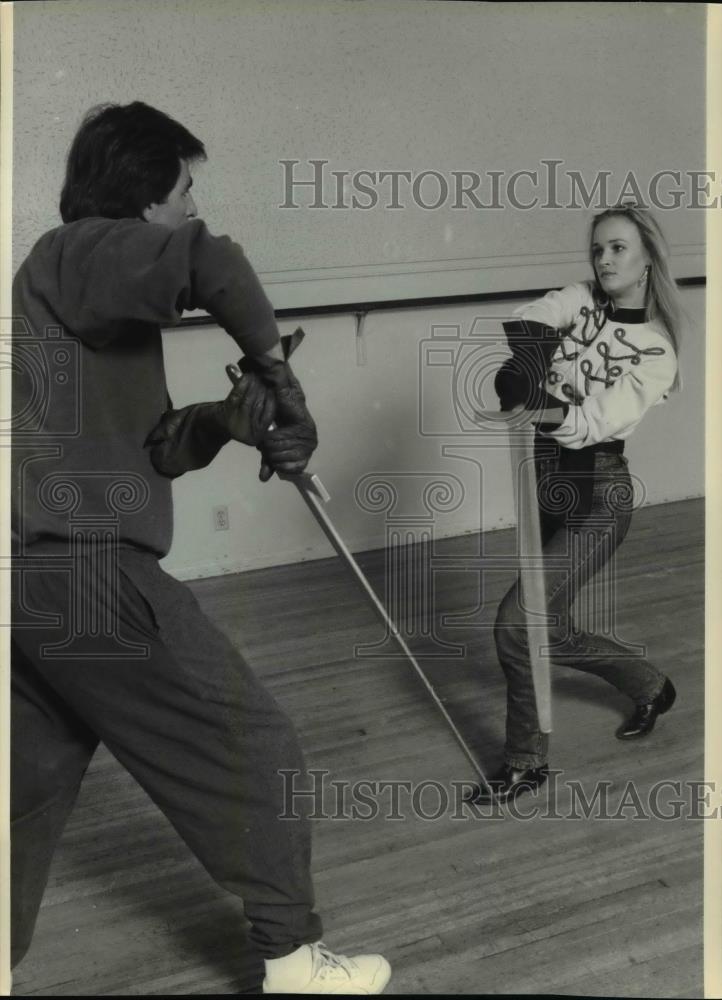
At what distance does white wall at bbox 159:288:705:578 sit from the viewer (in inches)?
81.0

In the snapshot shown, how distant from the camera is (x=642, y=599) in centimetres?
250

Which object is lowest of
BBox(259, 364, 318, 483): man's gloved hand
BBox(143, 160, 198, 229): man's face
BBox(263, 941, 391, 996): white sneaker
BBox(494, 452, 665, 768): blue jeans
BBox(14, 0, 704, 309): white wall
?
BBox(263, 941, 391, 996): white sneaker

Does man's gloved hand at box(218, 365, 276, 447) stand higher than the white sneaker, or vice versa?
man's gloved hand at box(218, 365, 276, 447)

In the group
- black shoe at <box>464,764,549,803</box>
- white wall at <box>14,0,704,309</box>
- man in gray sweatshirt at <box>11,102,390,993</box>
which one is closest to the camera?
man in gray sweatshirt at <box>11,102,390,993</box>

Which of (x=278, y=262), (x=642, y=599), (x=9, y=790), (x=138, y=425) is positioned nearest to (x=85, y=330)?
(x=138, y=425)

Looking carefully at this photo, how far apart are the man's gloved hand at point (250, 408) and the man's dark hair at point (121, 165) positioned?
0.84 ft

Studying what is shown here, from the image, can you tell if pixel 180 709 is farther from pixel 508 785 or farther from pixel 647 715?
pixel 647 715

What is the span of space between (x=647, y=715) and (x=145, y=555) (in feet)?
3.66

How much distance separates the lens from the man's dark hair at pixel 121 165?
1.47 m

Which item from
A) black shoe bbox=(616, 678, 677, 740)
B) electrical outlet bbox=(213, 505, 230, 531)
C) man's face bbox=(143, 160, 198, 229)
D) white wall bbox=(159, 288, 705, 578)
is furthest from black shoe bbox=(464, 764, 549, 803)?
man's face bbox=(143, 160, 198, 229)

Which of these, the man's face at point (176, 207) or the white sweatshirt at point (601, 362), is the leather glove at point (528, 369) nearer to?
the white sweatshirt at point (601, 362)

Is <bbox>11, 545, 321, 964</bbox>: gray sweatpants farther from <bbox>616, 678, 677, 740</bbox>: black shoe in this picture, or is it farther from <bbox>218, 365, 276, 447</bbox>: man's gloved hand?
<bbox>616, 678, 677, 740</bbox>: black shoe

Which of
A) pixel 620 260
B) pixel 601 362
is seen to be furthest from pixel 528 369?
pixel 620 260

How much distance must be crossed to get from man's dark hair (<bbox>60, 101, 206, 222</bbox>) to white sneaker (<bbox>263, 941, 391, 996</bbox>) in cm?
95
